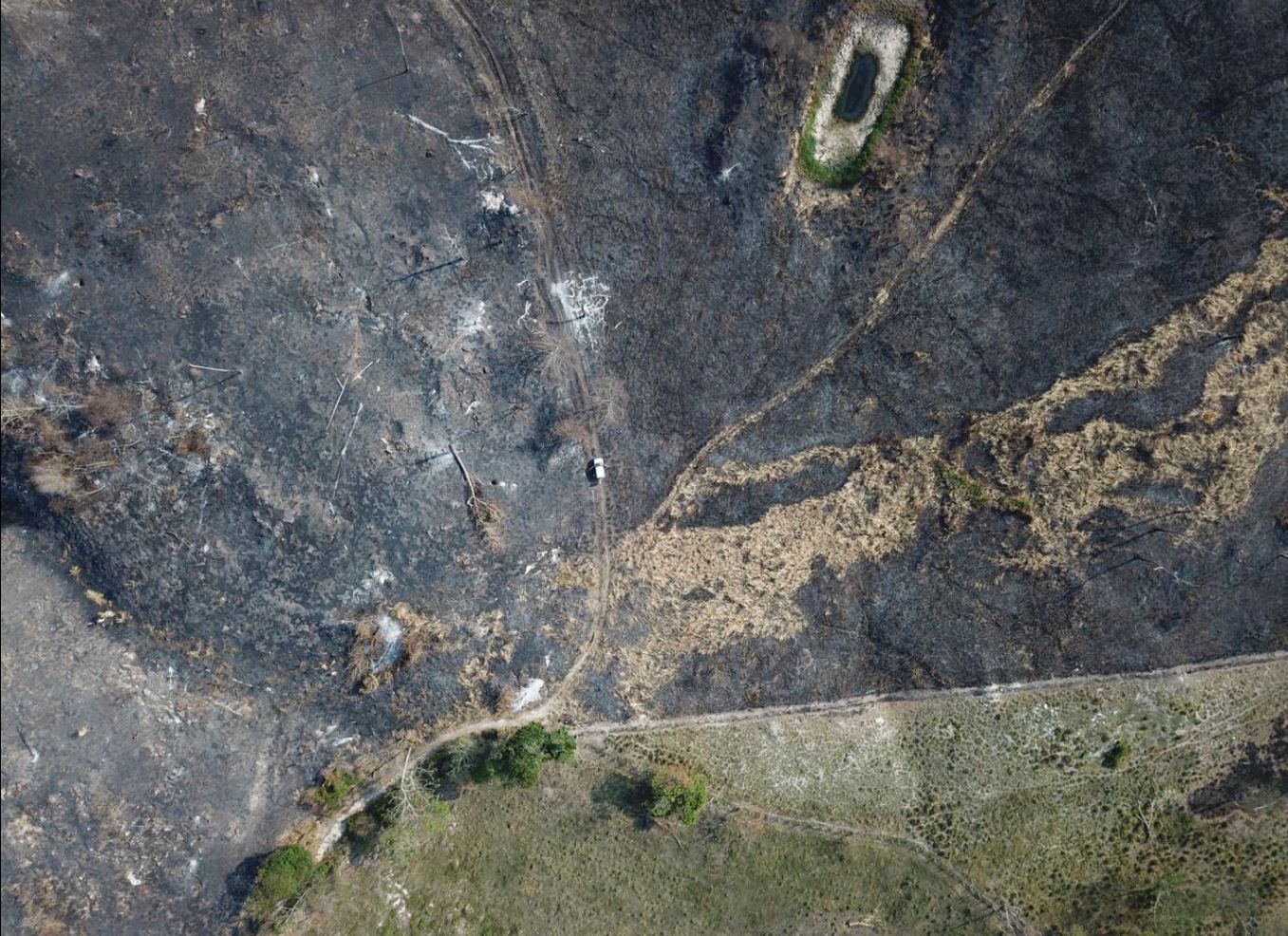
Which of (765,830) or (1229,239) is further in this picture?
(765,830)

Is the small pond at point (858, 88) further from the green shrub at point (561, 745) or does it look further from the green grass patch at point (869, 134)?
the green shrub at point (561, 745)

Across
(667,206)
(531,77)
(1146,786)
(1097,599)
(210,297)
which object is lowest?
(1146,786)

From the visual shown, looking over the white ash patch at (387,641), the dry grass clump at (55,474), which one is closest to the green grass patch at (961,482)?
the white ash patch at (387,641)

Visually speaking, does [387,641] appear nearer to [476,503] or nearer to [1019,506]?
[476,503]

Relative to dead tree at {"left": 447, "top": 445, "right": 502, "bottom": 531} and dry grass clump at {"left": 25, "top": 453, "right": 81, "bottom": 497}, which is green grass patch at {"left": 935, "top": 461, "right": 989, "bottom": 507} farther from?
dry grass clump at {"left": 25, "top": 453, "right": 81, "bottom": 497}

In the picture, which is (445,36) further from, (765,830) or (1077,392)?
(765,830)

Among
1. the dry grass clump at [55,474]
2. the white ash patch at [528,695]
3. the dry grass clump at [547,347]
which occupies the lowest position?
the white ash patch at [528,695]

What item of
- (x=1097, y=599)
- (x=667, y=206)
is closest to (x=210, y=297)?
(x=667, y=206)
